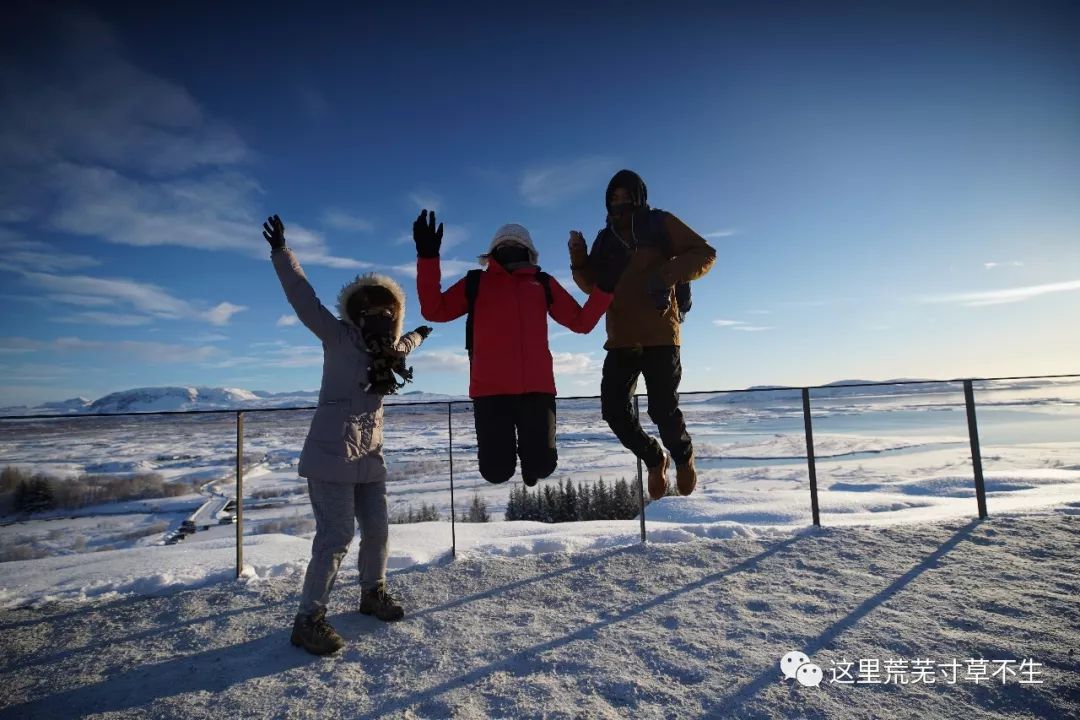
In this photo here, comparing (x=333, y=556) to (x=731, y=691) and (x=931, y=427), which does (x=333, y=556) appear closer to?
(x=731, y=691)

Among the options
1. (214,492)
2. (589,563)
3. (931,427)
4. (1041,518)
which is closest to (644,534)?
(589,563)

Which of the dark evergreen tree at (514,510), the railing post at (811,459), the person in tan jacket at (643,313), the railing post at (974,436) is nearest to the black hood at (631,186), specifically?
the person in tan jacket at (643,313)

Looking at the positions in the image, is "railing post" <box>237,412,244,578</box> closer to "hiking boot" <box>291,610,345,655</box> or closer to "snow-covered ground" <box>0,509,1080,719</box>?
"snow-covered ground" <box>0,509,1080,719</box>

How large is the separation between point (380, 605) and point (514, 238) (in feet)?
6.41

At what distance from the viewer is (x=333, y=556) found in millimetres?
2049

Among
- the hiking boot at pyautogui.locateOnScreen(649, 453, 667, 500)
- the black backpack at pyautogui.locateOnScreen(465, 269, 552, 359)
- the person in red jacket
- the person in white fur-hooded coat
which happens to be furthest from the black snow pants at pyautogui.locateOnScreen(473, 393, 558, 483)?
the hiking boot at pyautogui.locateOnScreen(649, 453, 667, 500)

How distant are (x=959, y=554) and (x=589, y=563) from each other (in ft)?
7.49

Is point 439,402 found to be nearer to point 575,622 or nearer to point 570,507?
point 575,622

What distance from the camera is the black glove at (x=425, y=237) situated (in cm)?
212

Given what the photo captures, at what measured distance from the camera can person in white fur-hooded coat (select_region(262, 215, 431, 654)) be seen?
6.64 feet

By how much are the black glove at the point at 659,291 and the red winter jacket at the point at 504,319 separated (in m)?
0.22

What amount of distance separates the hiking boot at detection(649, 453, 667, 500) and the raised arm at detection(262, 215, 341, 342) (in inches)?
67.4

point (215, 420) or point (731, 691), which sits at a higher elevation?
point (215, 420)

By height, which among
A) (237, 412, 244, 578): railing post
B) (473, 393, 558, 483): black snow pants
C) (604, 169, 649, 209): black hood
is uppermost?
(604, 169, 649, 209): black hood
